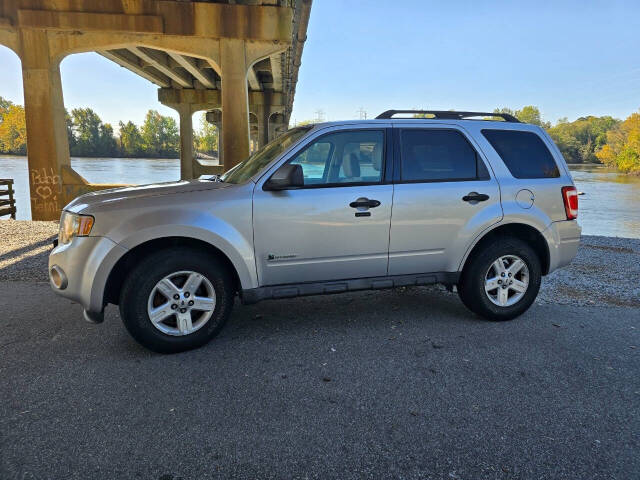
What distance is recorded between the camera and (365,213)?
3799mm

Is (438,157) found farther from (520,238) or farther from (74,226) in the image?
(74,226)

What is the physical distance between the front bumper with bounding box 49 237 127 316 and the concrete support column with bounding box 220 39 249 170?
9619 mm

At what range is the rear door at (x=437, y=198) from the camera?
395 cm

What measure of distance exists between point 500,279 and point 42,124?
1191cm

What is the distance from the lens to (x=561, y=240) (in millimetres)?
4344

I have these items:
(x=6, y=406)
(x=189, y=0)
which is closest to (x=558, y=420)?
(x=6, y=406)

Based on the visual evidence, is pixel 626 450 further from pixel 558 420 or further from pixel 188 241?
pixel 188 241

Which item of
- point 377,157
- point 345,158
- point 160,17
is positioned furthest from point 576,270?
point 160,17

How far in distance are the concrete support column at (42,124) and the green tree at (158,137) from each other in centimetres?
8689

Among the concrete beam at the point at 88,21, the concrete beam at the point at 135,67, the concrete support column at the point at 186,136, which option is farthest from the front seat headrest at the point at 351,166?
the concrete support column at the point at 186,136

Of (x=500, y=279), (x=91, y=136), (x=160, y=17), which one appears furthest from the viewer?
(x=91, y=136)

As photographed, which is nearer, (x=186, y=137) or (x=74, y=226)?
(x=74, y=226)

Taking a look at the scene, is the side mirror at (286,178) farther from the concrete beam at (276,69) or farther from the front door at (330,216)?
the concrete beam at (276,69)

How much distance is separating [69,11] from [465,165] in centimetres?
1181
